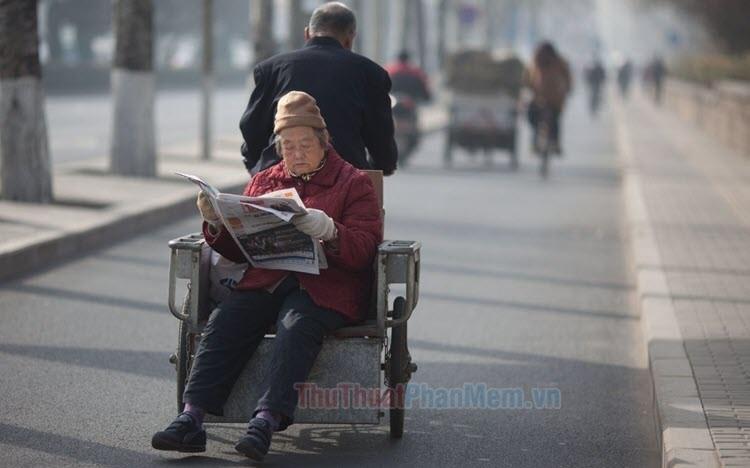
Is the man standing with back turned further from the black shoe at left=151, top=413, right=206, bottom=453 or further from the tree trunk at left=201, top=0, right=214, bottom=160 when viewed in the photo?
the tree trunk at left=201, top=0, right=214, bottom=160

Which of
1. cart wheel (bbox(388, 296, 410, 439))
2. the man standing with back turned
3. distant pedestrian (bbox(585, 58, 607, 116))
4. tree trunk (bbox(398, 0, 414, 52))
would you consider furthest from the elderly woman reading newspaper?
distant pedestrian (bbox(585, 58, 607, 116))

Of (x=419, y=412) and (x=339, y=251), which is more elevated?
(x=339, y=251)

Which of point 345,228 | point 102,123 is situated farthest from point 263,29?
point 345,228

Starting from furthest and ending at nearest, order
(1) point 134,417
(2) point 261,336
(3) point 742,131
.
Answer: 1. (3) point 742,131
2. (1) point 134,417
3. (2) point 261,336

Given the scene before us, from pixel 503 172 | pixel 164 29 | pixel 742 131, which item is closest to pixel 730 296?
pixel 503 172

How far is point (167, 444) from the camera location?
5957mm

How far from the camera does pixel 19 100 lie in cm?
1457

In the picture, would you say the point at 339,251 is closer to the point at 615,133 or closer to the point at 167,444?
the point at 167,444

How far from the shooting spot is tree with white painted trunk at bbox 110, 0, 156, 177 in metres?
18.5

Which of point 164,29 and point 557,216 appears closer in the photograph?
point 557,216

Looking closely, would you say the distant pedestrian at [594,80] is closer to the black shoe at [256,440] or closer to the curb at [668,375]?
the curb at [668,375]

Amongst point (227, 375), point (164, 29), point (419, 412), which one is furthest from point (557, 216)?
point (164, 29)

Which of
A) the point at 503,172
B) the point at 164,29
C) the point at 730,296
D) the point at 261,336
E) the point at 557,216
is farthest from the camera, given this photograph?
the point at 164,29

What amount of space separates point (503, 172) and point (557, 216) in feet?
25.3
